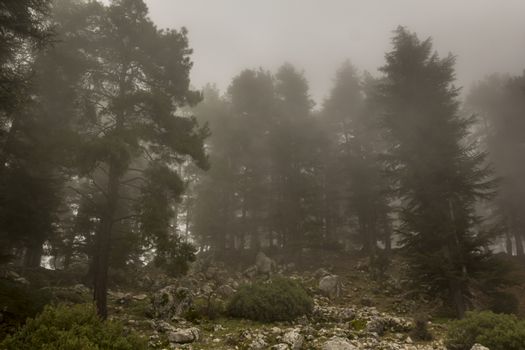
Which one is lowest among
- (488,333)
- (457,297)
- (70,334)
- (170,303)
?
(488,333)

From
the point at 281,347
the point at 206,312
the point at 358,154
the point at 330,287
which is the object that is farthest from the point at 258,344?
the point at 358,154

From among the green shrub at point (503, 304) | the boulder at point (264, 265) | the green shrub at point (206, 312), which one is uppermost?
the boulder at point (264, 265)

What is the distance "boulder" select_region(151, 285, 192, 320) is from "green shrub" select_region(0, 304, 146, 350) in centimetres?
645

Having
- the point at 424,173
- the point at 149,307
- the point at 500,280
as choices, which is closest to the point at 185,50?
the point at 149,307

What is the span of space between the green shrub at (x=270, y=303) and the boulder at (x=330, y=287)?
3.65 metres

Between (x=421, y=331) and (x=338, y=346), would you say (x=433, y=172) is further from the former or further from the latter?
(x=338, y=346)

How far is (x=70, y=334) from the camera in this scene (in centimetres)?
607

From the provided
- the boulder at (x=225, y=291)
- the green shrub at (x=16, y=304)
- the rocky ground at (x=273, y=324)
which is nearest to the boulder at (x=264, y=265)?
the rocky ground at (x=273, y=324)

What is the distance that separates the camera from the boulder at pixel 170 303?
1334cm

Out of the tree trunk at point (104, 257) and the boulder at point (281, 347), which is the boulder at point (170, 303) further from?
the boulder at point (281, 347)

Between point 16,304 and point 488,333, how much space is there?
12116 millimetres

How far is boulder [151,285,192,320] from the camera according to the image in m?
13.3

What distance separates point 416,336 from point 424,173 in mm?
8635

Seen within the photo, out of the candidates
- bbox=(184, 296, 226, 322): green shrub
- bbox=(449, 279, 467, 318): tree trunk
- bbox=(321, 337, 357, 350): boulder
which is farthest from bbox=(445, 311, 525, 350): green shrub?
bbox=(184, 296, 226, 322): green shrub
